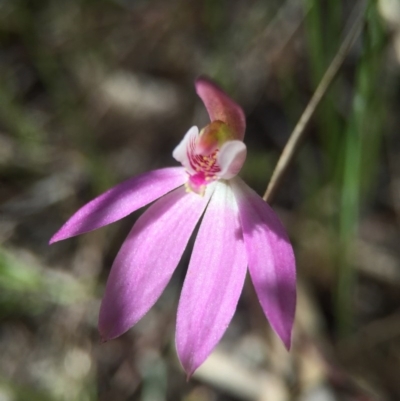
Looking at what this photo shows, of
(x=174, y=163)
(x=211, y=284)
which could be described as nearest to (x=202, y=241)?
(x=211, y=284)

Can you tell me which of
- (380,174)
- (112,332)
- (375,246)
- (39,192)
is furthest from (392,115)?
(112,332)

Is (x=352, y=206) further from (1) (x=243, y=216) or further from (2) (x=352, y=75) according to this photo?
(2) (x=352, y=75)

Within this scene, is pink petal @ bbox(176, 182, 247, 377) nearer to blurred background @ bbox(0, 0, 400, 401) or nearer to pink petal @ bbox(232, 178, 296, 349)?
pink petal @ bbox(232, 178, 296, 349)

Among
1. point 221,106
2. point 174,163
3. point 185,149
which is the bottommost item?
point 174,163

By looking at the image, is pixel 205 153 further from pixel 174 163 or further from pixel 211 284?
pixel 174 163

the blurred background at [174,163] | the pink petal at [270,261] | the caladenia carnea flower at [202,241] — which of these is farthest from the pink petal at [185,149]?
the blurred background at [174,163]

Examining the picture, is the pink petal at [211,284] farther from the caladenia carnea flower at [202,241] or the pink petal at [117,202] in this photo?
the pink petal at [117,202]

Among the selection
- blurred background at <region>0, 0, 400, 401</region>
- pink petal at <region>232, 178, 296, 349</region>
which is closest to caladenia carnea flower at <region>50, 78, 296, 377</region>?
pink petal at <region>232, 178, 296, 349</region>

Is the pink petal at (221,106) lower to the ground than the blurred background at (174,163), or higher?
higher
